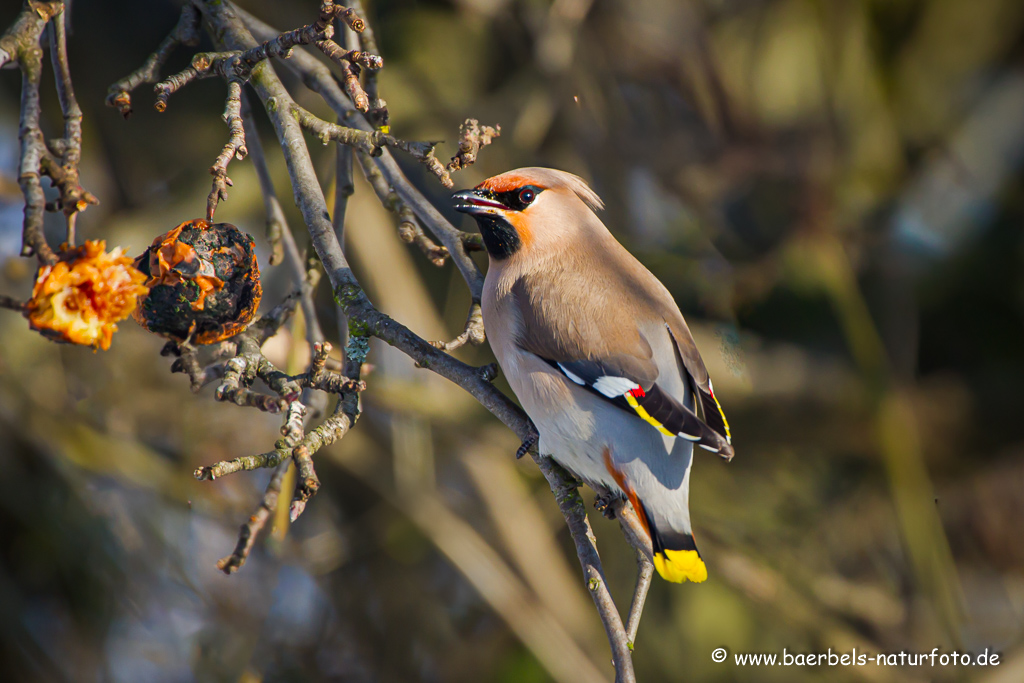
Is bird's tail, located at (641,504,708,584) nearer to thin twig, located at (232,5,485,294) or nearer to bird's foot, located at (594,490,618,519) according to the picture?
bird's foot, located at (594,490,618,519)

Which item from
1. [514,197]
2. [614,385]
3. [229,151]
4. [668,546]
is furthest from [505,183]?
[668,546]

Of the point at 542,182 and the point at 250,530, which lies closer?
the point at 250,530

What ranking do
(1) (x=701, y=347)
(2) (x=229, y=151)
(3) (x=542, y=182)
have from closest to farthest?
(2) (x=229, y=151)
(3) (x=542, y=182)
(1) (x=701, y=347)

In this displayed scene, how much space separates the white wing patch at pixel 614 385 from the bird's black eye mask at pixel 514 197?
50cm

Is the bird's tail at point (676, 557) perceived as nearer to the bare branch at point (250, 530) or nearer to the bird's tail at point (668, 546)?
the bird's tail at point (668, 546)

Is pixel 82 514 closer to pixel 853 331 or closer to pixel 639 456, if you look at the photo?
pixel 639 456

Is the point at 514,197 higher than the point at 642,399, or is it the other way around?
the point at 514,197

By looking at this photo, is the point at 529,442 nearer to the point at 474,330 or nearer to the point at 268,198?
the point at 474,330

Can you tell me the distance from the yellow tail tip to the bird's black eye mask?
0.87 m

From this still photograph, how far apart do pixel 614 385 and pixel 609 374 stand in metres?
0.03

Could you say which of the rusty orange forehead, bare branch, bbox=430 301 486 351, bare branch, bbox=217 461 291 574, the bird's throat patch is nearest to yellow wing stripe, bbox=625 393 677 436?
bare branch, bbox=430 301 486 351

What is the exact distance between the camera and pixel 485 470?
3.76 m

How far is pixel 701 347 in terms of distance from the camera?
9.54 feet

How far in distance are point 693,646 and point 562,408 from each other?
2.93 m
